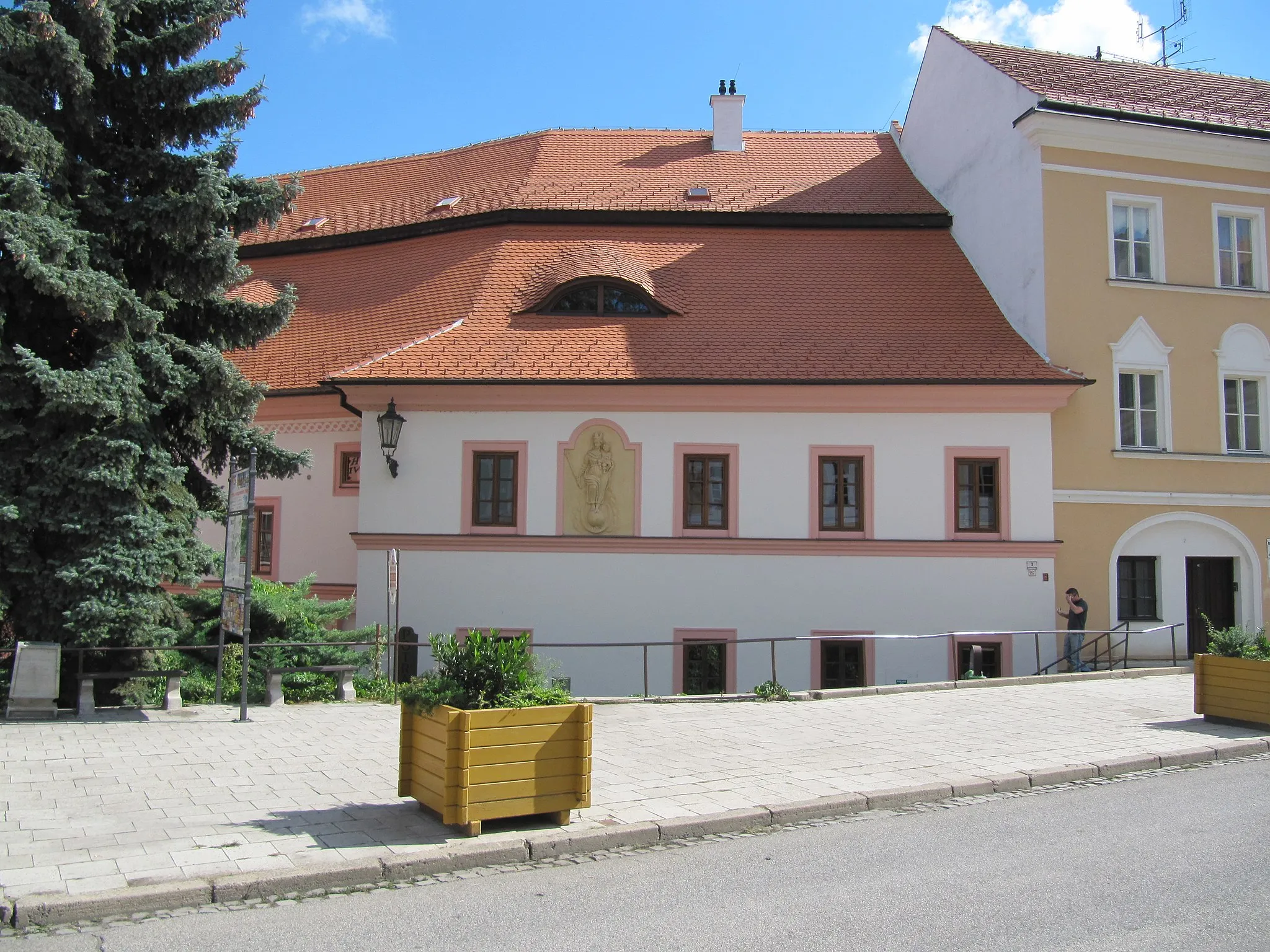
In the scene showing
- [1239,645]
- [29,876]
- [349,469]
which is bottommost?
→ [29,876]

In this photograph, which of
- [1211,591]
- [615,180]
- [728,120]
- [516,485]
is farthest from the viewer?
[728,120]

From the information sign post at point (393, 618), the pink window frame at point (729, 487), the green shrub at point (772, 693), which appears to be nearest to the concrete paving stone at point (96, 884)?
the information sign post at point (393, 618)

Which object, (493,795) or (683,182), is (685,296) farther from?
(493,795)

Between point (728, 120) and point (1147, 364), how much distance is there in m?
11.4

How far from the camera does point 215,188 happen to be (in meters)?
12.3

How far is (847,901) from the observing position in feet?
19.1

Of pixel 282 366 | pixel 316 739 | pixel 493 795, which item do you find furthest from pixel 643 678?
pixel 493 795

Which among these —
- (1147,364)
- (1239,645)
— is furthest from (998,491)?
(1239,645)

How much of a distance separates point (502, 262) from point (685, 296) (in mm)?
3716

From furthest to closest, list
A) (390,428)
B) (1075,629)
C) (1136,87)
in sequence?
(1136,87) → (390,428) → (1075,629)

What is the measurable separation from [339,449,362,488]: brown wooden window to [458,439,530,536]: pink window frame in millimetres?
2699

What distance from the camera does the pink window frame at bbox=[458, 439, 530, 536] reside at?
59.6 feet

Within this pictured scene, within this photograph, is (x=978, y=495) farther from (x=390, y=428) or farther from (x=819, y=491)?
(x=390, y=428)

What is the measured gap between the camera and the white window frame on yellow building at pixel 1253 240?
66.1ft
